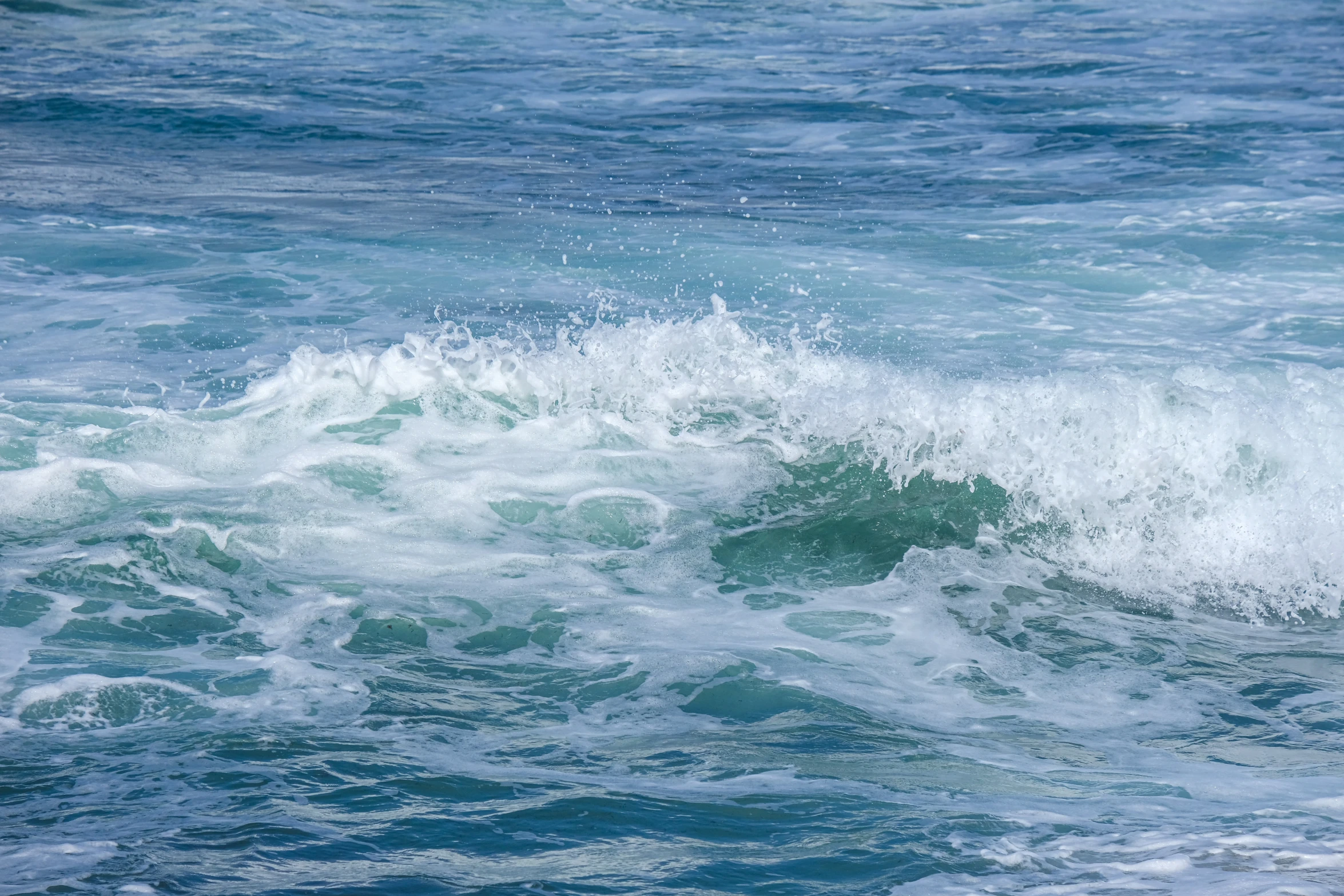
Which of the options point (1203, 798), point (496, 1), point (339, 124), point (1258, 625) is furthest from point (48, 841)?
point (496, 1)

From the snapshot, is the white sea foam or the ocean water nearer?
the ocean water

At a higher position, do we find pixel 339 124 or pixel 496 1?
pixel 496 1

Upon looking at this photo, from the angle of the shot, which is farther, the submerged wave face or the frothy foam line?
the frothy foam line

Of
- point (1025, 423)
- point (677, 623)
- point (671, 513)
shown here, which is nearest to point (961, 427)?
point (1025, 423)

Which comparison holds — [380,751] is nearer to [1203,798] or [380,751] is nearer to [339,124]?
[1203,798]

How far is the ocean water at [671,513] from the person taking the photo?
3812 mm

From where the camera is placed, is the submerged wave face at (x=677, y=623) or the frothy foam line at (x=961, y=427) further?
the frothy foam line at (x=961, y=427)

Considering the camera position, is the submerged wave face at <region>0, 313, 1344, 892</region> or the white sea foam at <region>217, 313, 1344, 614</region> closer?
the submerged wave face at <region>0, 313, 1344, 892</region>

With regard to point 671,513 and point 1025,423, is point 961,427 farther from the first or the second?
point 671,513

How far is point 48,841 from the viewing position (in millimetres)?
3543

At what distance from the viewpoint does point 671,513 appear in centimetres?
672

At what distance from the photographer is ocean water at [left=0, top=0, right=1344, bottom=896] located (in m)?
3.81

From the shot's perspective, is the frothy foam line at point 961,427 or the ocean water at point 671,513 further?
the frothy foam line at point 961,427

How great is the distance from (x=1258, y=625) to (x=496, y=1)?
74.6 feet
